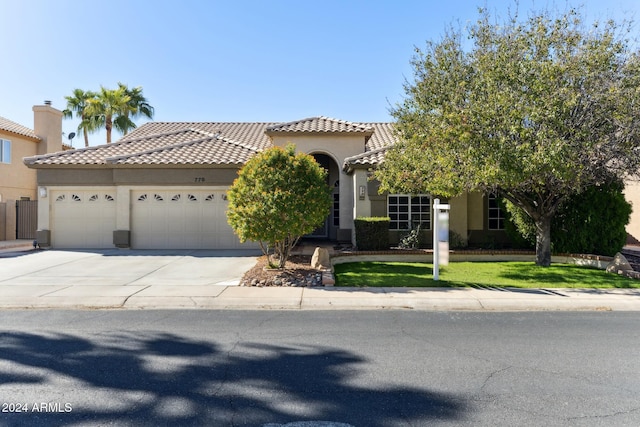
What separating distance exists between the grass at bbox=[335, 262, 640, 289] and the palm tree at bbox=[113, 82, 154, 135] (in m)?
20.9

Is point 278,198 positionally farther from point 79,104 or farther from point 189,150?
point 79,104

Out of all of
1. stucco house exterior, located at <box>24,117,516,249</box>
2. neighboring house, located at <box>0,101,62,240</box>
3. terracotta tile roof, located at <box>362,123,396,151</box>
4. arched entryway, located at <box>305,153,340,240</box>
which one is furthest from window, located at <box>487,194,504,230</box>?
neighboring house, located at <box>0,101,62,240</box>

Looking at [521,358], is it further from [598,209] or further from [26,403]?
[598,209]

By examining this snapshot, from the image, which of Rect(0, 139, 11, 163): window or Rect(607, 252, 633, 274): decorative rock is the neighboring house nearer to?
Rect(0, 139, 11, 163): window

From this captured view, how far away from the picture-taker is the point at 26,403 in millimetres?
3777

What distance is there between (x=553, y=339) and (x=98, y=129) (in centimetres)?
2771

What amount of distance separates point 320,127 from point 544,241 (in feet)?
32.4

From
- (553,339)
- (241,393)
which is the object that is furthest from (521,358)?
(241,393)

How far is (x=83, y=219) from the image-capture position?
52.6ft

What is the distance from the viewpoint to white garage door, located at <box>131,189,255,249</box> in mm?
15664

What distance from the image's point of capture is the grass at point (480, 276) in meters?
9.48

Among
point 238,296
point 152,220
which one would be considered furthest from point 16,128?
point 238,296

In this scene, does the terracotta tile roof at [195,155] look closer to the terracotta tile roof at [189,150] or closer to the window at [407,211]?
the terracotta tile roof at [189,150]

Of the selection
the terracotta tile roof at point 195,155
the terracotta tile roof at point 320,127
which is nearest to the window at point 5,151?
the terracotta tile roof at point 195,155
